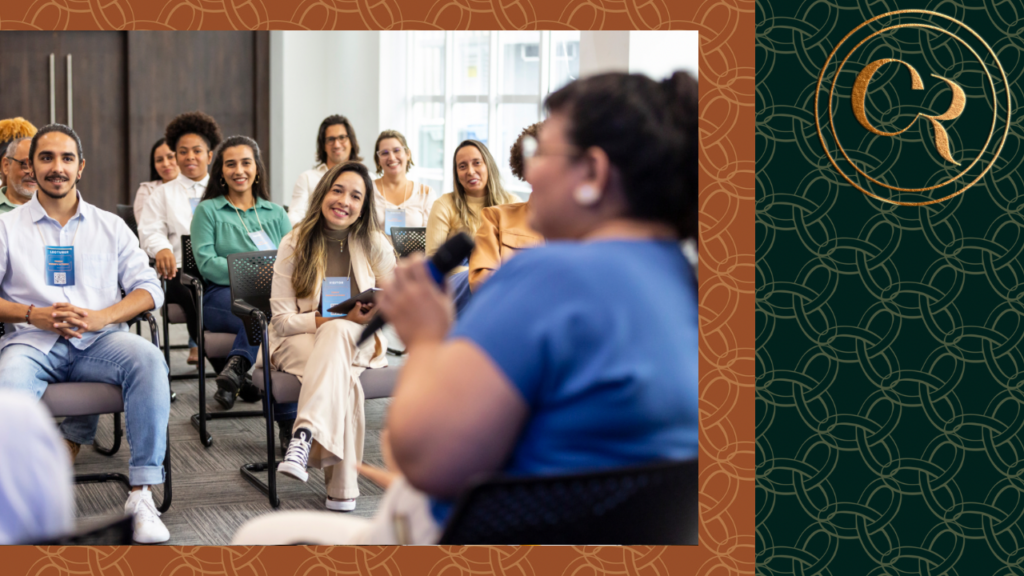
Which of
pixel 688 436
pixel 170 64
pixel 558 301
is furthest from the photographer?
pixel 170 64

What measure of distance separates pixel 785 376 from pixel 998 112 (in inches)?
29.1

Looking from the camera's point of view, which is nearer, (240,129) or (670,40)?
(670,40)

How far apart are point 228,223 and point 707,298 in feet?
9.10

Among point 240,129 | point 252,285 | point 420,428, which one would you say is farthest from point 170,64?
point 420,428

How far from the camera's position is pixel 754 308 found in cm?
201

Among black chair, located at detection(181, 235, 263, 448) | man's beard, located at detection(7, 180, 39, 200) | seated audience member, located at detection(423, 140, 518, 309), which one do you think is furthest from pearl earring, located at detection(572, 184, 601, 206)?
man's beard, located at detection(7, 180, 39, 200)

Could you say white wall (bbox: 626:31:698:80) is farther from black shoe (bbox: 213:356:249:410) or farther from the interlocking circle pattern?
black shoe (bbox: 213:356:249:410)

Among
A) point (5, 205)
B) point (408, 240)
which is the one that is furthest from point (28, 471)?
point (408, 240)

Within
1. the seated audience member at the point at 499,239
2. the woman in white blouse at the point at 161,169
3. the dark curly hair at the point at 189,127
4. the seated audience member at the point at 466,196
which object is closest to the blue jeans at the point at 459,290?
the seated audience member at the point at 499,239

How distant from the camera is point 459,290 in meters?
3.50

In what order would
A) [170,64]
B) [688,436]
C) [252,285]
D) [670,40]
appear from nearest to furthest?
[688,436] → [670,40] → [252,285] → [170,64]

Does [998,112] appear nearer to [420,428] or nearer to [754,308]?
[754,308]

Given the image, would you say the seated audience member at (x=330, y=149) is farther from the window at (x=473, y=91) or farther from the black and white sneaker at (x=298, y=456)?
the black and white sneaker at (x=298, y=456)

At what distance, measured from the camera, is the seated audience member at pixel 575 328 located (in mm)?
981
